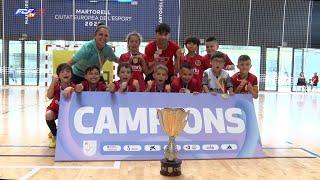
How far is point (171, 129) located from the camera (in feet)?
11.4

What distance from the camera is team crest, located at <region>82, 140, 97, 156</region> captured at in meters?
3.92

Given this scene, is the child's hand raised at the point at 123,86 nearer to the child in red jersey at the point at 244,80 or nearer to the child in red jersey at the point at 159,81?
the child in red jersey at the point at 159,81

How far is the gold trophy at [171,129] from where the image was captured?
11.2ft

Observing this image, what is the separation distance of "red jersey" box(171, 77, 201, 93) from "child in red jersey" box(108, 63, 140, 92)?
0.41 metres

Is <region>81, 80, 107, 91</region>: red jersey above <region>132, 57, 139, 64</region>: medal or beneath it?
beneath

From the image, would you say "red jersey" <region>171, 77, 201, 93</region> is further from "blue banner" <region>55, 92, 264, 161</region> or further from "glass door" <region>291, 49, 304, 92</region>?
"glass door" <region>291, 49, 304, 92</region>

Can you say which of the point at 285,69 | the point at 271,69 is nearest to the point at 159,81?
the point at 271,69

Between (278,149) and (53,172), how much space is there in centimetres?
270

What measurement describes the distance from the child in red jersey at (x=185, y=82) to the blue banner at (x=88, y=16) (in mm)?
10731

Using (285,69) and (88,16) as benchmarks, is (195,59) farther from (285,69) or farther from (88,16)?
(285,69)

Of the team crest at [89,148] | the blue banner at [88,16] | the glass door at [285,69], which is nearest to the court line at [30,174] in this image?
the team crest at [89,148]

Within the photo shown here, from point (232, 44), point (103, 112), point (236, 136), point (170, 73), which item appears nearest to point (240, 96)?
point (236, 136)

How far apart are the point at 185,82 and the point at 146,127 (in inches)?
31.3

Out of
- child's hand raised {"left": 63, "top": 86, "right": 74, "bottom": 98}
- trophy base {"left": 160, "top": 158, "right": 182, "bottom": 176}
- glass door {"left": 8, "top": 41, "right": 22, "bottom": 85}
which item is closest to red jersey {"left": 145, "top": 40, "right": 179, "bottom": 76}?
child's hand raised {"left": 63, "top": 86, "right": 74, "bottom": 98}
